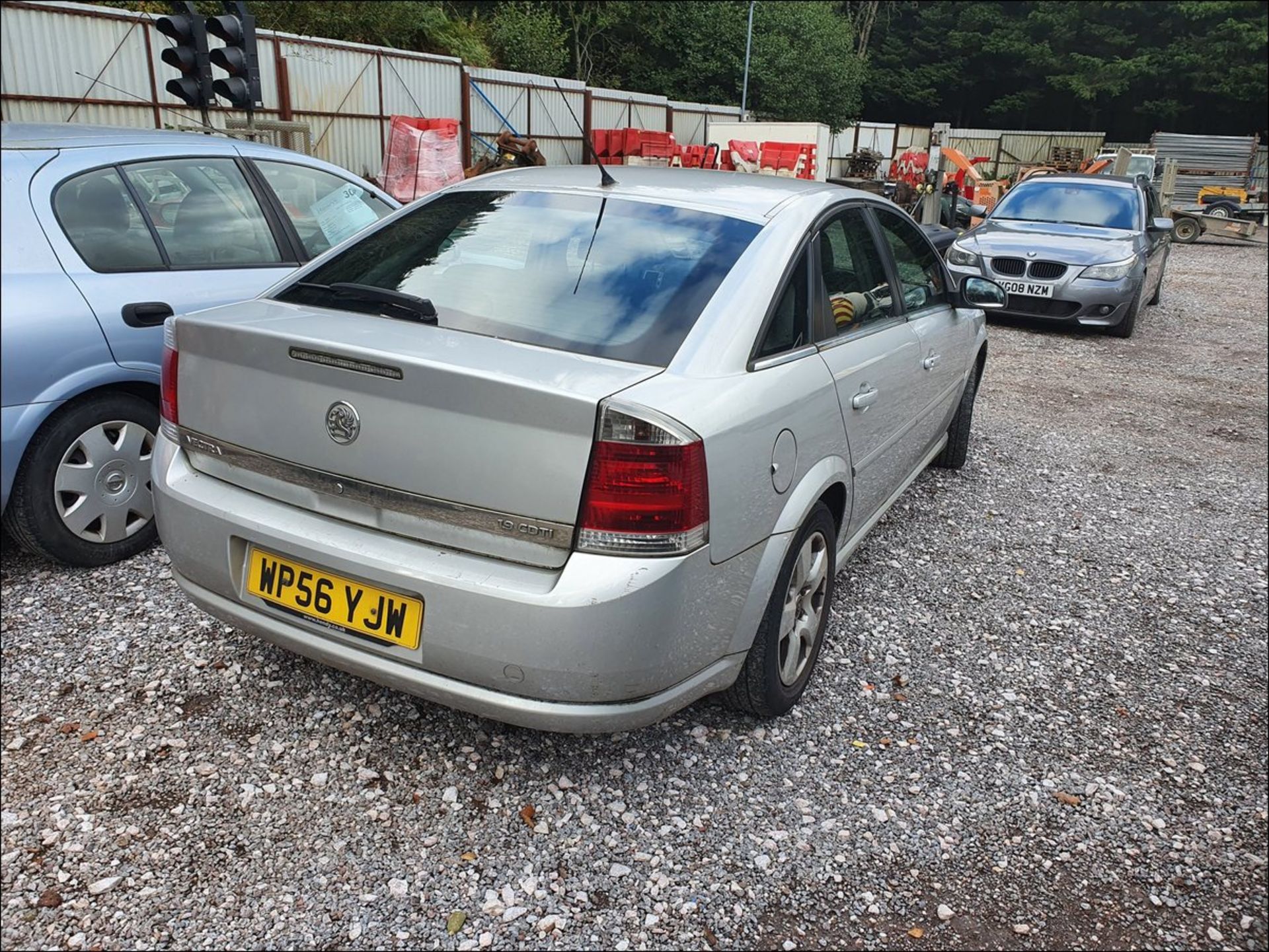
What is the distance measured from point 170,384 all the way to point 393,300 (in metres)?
0.71

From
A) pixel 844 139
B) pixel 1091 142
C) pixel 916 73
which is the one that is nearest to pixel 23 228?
pixel 844 139

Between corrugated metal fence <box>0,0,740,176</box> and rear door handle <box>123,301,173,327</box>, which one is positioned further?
corrugated metal fence <box>0,0,740,176</box>

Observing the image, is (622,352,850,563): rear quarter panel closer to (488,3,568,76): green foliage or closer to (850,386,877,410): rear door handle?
(850,386,877,410): rear door handle

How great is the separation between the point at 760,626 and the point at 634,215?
1324 mm

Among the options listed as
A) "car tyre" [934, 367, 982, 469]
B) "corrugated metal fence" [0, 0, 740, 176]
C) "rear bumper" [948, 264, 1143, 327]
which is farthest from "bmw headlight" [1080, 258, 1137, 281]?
"corrugated metal fence" [0, 0, 740, 176]

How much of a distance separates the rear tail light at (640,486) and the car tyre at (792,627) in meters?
0.61

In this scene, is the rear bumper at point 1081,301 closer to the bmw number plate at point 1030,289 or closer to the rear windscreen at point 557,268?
the bmw number plate at point 1030,289

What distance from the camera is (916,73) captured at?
197ft

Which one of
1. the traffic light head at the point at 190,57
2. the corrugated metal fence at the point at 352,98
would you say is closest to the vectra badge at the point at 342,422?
the corrugated metal fence at the point at 352,98

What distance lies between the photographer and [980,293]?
5102mm

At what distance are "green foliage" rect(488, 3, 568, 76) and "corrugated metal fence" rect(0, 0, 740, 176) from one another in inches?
135

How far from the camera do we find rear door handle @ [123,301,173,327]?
3562 mm

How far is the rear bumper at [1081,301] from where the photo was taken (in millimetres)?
10164

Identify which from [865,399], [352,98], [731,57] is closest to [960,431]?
[865,399]
